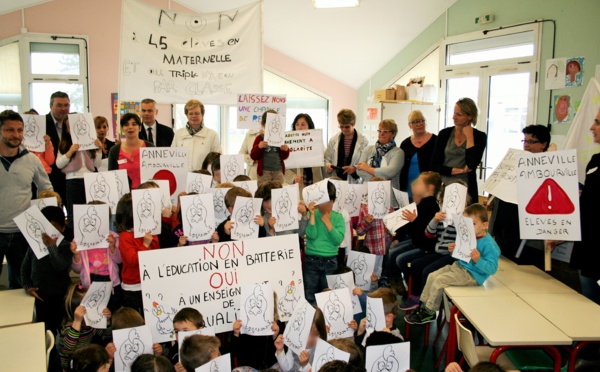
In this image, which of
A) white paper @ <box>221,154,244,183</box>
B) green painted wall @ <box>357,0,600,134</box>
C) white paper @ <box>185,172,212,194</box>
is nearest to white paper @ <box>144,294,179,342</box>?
white paper @ <box>185,172,212,194</box>

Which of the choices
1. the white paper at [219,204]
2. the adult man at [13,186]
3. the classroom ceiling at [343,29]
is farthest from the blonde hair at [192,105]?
the classroom ceiling at [343,29]

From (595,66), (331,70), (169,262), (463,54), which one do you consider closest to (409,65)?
(463,54)

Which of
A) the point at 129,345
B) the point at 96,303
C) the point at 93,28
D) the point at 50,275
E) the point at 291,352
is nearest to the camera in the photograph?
the point at 129,345

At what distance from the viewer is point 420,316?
4.00 meters

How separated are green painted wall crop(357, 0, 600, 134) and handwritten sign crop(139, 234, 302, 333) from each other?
3861 mm

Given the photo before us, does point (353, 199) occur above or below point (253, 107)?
below

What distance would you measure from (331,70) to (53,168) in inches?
273

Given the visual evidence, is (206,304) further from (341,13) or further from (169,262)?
(341,13)

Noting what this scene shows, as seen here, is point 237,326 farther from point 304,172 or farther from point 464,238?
point 304,172

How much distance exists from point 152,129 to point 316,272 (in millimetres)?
2400

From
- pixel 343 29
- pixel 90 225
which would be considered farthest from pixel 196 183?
pixel 343 29

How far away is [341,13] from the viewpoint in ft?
26.4

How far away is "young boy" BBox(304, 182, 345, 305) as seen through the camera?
389cm

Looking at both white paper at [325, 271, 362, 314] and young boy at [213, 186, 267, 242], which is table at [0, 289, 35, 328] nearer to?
young boy at [213, 186, 267, 242]
